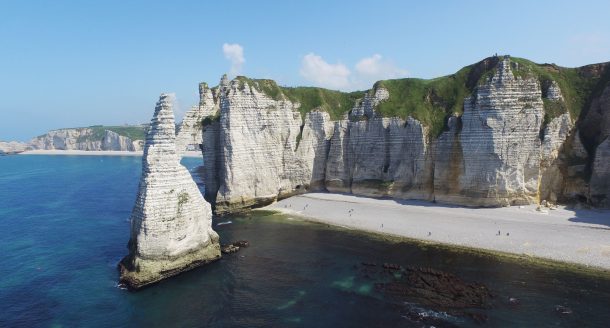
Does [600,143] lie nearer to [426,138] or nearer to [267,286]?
[426,138]

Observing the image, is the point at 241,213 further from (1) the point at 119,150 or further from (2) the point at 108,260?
(1) the point at 119,150

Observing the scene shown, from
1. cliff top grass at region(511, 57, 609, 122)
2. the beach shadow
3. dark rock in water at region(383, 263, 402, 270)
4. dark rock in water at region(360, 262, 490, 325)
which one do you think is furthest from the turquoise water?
cliff top grass at region(511, 57, 609, 122)

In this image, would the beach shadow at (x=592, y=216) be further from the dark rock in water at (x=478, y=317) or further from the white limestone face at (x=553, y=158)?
the dark rock in water at (x=478, y=317)

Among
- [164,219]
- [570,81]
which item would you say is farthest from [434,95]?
[164,219]

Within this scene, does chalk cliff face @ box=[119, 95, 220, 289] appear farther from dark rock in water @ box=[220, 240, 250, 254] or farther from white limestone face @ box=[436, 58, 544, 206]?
white limestone face @ box=[436, 58, 544, 206]

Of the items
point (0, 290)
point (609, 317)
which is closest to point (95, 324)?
point (0, 290)
